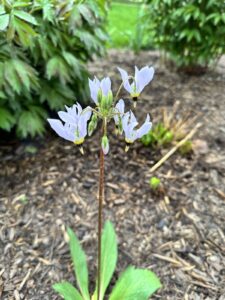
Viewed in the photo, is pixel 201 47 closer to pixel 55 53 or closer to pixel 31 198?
pixel 55 53

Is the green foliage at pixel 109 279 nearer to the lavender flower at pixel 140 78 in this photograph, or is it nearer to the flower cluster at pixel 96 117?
the flower cluster at pixel 96 117

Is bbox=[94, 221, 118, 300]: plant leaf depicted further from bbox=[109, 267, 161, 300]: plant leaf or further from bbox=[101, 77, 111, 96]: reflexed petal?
bbox=[101, 77, 111, 96]: reflexed petal

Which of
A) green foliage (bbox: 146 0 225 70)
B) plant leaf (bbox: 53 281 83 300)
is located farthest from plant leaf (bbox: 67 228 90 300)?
green foliage (bbox: 146 0 225 70)

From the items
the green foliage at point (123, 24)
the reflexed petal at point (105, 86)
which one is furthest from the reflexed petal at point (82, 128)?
the green foliage at point (123, 24)

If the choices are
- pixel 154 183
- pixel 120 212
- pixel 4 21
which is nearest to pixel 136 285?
pixel 120 212

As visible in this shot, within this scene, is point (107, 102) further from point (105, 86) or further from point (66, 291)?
point (66, 291)

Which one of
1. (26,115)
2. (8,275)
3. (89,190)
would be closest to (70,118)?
(8,275)
